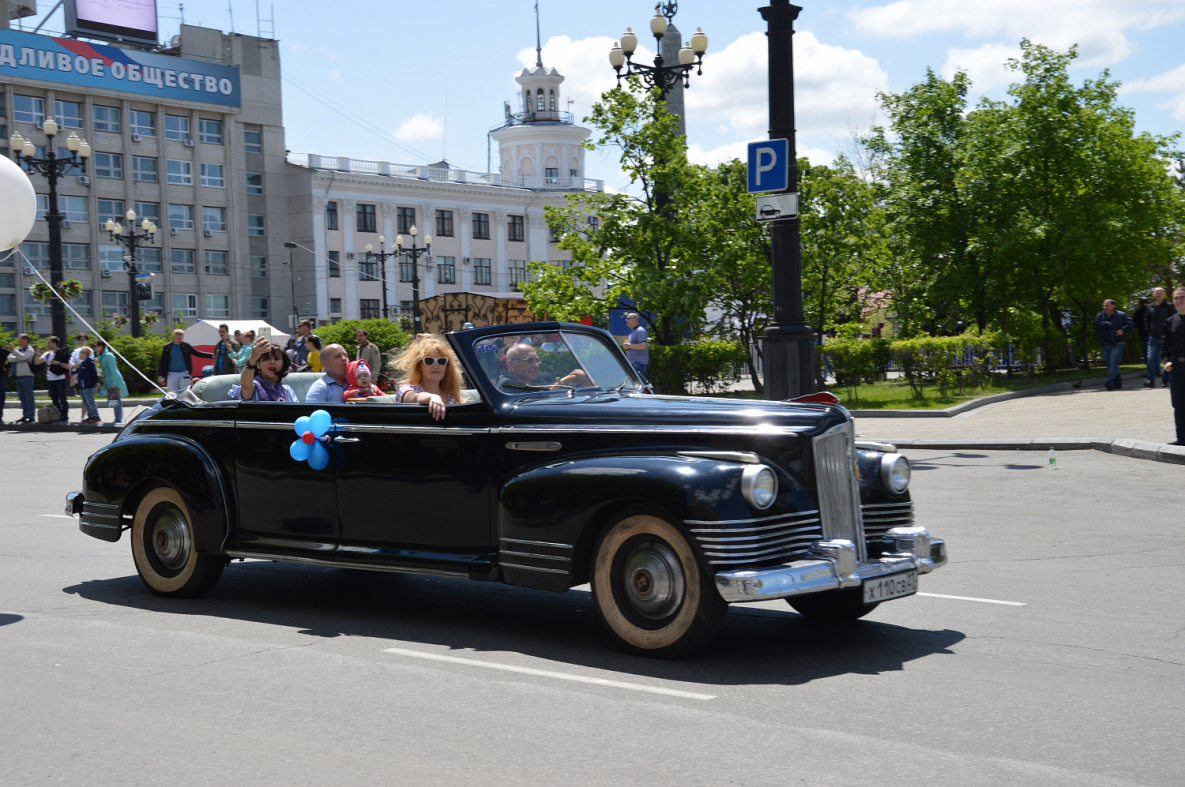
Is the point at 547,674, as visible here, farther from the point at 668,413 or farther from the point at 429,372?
the point at 429,372

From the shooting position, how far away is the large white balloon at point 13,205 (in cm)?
968

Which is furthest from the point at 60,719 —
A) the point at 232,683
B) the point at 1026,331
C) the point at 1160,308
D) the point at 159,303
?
the point at 159,303

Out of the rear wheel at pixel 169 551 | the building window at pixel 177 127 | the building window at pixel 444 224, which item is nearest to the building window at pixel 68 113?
the building window at pixel 177 127

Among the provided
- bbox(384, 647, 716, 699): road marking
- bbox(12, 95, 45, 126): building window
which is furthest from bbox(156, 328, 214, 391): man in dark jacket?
bbox(12, 95, 45, 126): building window

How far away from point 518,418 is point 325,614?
1909mm

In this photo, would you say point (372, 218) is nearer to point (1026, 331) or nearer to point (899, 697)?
point (1026, 331)

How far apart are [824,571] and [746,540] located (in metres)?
0.40

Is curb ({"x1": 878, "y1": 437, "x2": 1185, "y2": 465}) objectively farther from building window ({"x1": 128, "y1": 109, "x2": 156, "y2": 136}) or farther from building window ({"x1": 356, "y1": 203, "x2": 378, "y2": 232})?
building window ({"x1": 356, "y1": 203, "x2": 378, "y2": 232})

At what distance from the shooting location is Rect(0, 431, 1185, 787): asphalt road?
427 centimetres

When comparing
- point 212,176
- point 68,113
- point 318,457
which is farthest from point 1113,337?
point 212,176

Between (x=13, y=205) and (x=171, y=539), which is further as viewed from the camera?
(x=13, y=205)

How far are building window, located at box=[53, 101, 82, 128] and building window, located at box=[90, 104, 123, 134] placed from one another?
2.88 ft

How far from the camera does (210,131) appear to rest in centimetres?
8150

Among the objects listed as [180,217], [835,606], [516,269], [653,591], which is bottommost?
[835,606]
